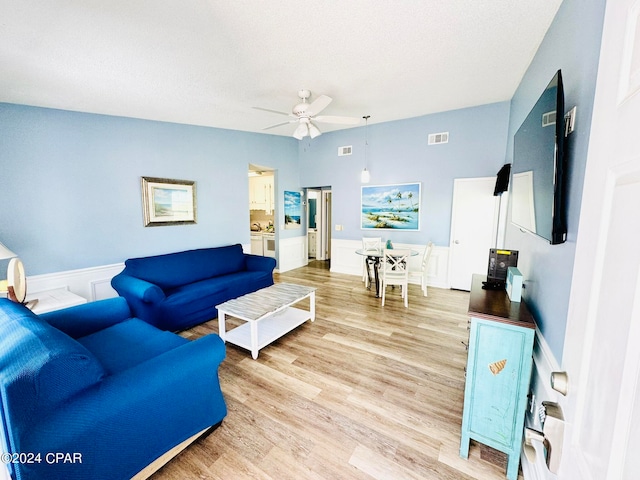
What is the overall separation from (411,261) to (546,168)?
3.88 meters

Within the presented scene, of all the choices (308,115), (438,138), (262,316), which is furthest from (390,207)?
(262,316)

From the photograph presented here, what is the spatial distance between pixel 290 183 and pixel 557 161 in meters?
5.21

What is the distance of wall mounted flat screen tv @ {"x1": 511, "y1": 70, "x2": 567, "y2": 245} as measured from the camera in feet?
3.88

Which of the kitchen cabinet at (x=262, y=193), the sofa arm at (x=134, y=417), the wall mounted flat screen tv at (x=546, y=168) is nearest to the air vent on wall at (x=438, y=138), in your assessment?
the wall mounted flat screen tv at (x=546, y=168)

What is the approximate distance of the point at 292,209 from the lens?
6023 millimetres

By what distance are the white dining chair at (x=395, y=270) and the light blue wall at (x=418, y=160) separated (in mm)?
1181

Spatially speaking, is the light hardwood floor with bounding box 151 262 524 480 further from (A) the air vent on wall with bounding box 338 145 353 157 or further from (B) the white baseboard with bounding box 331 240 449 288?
(A) the air vent on wall with bounding box 338 145 353 157

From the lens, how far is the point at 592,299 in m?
0.58

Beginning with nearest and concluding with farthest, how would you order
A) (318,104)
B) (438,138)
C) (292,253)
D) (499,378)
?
(499,378)
(318,104)
(438,138)
(292,253)

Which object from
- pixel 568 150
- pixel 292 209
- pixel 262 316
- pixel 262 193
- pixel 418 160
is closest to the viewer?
pixel 568 150

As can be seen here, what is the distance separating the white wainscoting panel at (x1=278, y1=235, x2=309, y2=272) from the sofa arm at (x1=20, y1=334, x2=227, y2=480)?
416 cm

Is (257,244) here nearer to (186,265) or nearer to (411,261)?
(186,265)

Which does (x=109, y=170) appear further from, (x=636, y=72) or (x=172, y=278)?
(x=636, y=72)

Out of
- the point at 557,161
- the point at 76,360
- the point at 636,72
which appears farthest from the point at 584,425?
the point at 76,360
